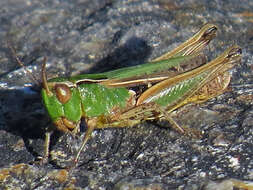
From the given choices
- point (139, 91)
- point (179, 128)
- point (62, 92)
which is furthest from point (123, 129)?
point (62, 92)

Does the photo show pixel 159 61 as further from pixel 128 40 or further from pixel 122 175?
pixel 122 175

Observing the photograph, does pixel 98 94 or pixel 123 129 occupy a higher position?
pixel 98 94

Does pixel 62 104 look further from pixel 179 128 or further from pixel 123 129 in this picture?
pixel 179 128

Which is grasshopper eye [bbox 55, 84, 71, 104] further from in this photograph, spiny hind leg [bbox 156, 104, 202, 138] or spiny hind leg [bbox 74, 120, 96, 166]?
spiny hind leg [bbox 156, 104, 202, 138]

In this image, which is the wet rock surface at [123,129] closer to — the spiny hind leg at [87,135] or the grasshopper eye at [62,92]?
the spiny hind leg at [87,135]

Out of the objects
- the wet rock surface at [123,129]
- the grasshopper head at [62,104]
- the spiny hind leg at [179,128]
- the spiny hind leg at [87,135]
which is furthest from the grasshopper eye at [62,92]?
the spiny hind leg at [179,128]

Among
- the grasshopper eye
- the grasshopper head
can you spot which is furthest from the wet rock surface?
the grasshopper eye
